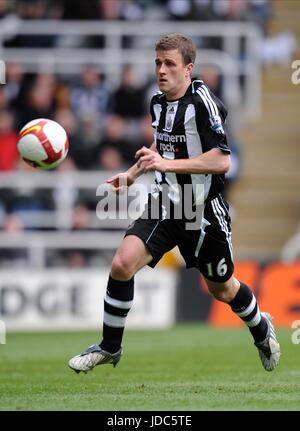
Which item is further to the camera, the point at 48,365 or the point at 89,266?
the point at 89,266

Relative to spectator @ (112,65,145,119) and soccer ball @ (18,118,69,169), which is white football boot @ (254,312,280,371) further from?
spectator @ (112,65,145,119)

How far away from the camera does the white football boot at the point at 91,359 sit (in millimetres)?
8141

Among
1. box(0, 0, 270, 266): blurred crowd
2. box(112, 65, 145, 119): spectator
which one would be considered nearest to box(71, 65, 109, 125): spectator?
box(0, 0, 270, 266): blurred crowd

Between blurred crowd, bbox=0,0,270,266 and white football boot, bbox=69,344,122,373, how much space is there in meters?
8.24

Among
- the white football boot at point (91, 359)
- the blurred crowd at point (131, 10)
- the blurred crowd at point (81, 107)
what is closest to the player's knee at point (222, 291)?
the white football boot at point (91, 359)

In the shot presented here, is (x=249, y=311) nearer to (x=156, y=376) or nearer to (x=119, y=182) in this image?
(x=156, y=376)

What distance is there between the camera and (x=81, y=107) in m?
18.0

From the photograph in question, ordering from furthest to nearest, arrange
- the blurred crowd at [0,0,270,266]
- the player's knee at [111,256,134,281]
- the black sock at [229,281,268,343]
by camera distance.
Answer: the blurred crowd at [0,0,270,266]
the black sock at [229,281,268,343]
the player's knee at [111,256,134,281]

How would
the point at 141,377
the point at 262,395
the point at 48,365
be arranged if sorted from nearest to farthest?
1. the point at 262,395
2. the point at 141,377
3. the point at 48,365

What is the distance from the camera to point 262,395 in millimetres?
7648

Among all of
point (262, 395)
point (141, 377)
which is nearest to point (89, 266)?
point (141, 377)

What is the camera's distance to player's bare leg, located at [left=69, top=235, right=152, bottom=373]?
316 inches
